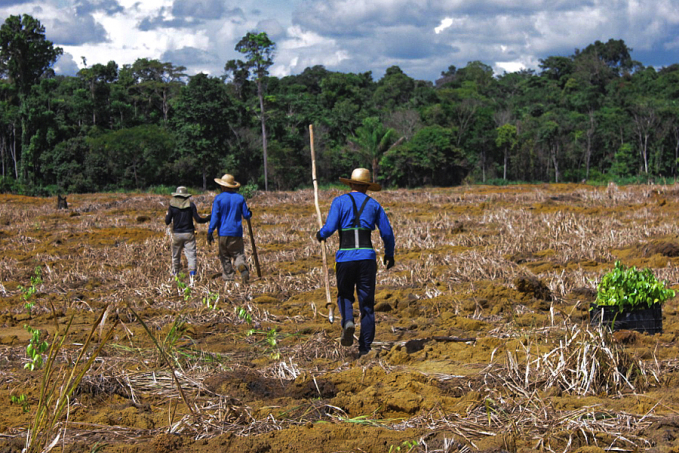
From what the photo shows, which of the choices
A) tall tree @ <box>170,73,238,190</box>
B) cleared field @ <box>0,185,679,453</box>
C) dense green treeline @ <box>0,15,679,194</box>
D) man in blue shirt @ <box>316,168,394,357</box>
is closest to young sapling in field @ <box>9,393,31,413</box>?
cleared field @ <box>0,185,679,453</box>

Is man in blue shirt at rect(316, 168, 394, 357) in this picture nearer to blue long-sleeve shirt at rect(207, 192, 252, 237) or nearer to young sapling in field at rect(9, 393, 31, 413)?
young sapling in field at rect(9, 393, 31, 413)

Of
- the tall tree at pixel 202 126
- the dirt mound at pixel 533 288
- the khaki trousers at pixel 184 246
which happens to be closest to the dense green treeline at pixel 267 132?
the tall tree at pixel 202 126

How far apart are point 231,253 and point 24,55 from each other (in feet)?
147

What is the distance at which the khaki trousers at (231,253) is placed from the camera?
9.36 metres

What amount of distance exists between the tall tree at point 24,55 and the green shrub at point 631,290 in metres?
44.5

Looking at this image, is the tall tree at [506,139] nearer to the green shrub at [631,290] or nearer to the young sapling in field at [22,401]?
the green shrub at [631,290]

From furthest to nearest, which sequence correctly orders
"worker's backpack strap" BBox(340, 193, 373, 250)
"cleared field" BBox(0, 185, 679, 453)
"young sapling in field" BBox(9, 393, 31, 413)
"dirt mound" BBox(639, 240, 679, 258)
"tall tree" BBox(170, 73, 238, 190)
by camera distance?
"tall tree" BBox(170, 73, 238, 190)
"dirt mound" BBox(639, 240, 679, 258)
"worker's backpack strap" BBox(340, 193, 373, 250)
"young sapling in field" BBox(9, 393, 31, 413)
"cleared field" BBox(0, 185, 679, 453)

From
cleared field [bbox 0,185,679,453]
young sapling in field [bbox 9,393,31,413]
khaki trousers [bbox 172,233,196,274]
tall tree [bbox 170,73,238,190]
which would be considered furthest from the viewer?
tall tree [bbox 170,73,238,190]

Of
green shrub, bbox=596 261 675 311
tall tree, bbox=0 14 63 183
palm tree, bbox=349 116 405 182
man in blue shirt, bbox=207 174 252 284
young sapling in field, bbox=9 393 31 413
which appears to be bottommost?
young sapling in field, bbox=9 393 31 413

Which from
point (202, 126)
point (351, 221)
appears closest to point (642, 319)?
point (351, 221)

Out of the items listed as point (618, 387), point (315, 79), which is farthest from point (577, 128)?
point (618, 387)

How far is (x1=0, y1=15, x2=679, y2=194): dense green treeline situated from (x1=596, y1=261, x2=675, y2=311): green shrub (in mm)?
35088

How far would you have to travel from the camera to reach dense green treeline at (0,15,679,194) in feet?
140

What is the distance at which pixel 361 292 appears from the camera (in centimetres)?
585
